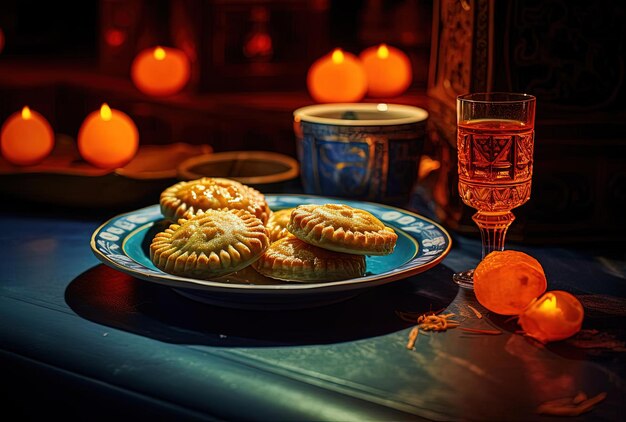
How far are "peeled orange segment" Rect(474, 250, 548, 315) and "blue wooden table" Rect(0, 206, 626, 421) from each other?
3 cm

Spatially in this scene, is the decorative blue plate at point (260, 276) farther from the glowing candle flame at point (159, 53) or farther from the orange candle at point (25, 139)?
the glowing candle flame at point (159, 53)

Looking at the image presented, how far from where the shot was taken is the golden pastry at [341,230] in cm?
114

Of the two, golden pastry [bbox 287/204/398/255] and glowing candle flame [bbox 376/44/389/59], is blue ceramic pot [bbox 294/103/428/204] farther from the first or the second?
glowing candle flame [bbox 376/44/389/59]

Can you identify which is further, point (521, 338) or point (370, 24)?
point (370, 24)

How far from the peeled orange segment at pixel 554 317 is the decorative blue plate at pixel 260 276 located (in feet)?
0.53

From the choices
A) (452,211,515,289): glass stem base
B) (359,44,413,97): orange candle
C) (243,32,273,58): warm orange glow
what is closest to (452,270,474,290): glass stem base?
(452,211,515,289): glass stem base

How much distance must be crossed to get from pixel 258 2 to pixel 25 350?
1418 mm

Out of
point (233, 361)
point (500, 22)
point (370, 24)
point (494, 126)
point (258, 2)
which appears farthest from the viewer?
point (370, 24)

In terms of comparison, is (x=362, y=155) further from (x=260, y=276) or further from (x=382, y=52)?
(x=382, y=52)

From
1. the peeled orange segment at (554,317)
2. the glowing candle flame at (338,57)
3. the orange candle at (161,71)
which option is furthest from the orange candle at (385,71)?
the peeled orange segment at (554,317)

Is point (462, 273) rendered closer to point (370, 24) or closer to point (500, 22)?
point (500, 22)

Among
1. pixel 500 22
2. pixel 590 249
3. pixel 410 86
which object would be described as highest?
pixel 500 22

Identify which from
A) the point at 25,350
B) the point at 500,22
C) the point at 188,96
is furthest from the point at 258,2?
the point at 25,350

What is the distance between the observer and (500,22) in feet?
4.77
